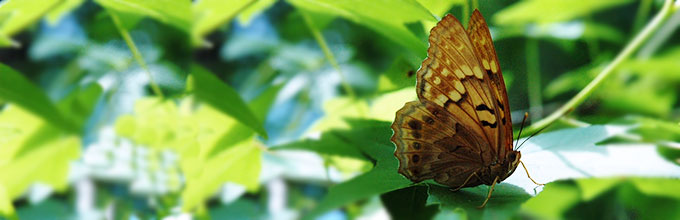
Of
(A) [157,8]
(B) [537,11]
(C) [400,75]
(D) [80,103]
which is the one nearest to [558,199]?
(B) [537,11]

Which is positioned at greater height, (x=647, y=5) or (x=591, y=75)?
(x=647, y=5)

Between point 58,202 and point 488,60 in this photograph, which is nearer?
point 488,60

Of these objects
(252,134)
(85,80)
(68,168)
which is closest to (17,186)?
(68,168)

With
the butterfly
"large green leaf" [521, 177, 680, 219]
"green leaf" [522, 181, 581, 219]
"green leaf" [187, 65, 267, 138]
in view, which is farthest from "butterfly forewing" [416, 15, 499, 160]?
"green leaf" [522, 181, 581, 219]

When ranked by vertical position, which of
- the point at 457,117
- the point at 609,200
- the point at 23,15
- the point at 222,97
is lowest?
the point at 609,200

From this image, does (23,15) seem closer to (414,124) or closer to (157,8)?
(157,8)

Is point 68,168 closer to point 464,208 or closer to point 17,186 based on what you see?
point 17,186
